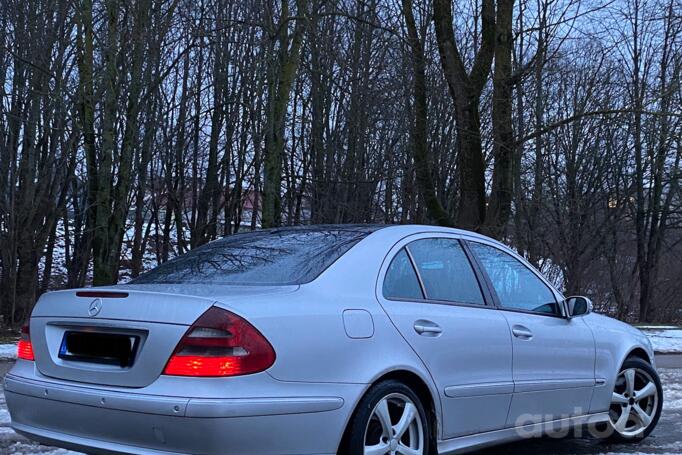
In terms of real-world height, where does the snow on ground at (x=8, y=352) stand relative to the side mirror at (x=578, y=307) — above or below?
below

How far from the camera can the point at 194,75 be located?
23375 mm

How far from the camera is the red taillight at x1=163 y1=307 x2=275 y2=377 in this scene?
372 cm

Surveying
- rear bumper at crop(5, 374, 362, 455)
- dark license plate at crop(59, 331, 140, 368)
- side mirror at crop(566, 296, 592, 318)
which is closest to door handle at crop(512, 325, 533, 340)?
side mirror at crop(566, 296, 592, 318)

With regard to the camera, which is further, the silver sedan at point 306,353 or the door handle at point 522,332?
the door handle at point 522,332

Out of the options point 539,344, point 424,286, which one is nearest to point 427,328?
point 424,286

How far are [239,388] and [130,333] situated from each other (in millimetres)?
622

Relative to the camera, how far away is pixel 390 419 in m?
4.29

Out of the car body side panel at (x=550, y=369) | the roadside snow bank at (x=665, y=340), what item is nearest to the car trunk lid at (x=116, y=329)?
the car body side panel at (x=550, y=369)

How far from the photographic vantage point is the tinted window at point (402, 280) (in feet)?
14.9

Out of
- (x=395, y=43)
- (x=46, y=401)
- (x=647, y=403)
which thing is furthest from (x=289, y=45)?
(x=46, y=401)

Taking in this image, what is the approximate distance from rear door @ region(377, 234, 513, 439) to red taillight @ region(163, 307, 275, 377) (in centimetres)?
87

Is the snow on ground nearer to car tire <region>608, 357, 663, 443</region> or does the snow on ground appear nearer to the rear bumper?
the rear bumper

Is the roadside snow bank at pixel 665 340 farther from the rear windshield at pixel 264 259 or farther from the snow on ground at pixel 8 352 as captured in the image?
the rear windshield at pixel 264 259

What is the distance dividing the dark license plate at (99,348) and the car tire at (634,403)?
12.5ft
